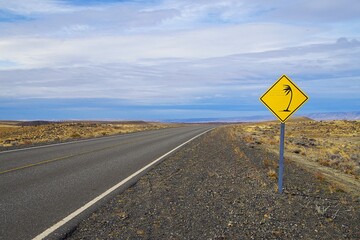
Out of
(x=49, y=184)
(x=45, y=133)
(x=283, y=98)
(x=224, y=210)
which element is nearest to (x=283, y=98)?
(x=283, y=98)

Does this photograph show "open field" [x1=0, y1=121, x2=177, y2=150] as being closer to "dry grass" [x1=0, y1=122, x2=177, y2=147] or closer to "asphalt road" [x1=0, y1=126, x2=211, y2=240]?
"dry grass" [x1=0, y1=122, x2=177, y2=147]

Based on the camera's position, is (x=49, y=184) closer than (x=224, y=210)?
No

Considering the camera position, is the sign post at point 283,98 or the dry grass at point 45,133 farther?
the dry grass at point 45,133

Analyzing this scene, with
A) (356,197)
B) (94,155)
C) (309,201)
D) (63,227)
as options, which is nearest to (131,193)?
(63,227)

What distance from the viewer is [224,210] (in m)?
7.84

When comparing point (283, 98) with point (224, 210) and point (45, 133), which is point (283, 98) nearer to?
point (224, 210)

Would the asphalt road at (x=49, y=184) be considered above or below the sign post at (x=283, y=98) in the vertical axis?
below

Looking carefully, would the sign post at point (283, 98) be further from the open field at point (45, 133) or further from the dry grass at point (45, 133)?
the dry grass at point (45, 133)

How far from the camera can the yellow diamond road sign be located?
945cm

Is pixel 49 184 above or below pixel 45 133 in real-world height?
above

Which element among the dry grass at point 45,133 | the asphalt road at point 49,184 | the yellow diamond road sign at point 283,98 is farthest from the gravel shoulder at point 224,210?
the dry grass at point 45,133

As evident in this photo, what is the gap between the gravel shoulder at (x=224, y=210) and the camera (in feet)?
21.2

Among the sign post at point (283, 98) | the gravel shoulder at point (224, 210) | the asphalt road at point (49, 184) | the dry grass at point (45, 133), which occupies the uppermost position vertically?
the sign post at point (283, 98)

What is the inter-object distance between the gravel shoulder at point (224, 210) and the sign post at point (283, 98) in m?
1.24
